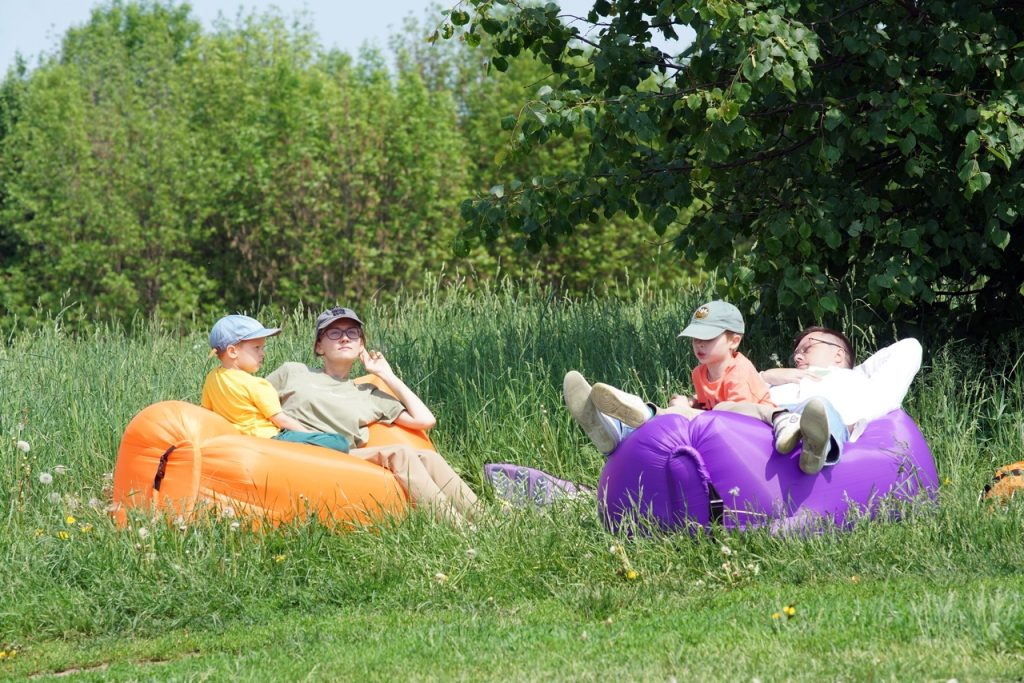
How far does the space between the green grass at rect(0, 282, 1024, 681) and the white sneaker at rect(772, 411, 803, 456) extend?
377 mm

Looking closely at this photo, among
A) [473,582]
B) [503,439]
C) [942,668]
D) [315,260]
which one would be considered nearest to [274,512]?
[473,582]

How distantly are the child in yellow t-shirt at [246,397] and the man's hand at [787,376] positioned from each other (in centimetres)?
210

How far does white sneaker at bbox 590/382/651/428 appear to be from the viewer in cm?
536

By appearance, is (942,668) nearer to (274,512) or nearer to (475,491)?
(274,512)

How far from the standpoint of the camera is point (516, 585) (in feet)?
16.5

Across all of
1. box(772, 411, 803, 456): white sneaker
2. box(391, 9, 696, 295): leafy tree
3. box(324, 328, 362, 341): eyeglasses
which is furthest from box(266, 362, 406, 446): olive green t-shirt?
box(391, 9, 696, 295): leafy tree

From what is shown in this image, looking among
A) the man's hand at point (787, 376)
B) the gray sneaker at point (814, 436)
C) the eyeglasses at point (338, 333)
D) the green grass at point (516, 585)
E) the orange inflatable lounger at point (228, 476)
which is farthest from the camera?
the eyeglasses at point (338, 333)

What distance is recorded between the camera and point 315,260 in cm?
1822

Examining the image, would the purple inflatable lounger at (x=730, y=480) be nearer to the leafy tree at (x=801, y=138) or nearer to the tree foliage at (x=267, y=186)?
the leafy tree at (x=801, y=138)

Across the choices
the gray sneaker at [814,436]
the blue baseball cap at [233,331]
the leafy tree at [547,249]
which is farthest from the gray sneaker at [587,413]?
the leafy tree at [547,249]

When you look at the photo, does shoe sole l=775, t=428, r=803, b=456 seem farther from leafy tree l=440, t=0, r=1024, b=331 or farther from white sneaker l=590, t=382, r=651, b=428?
leafy tree l=440, t=0, r=1024, b=331

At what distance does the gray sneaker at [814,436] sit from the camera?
4988 millimetres

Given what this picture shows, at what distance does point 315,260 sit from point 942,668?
15.2 metres

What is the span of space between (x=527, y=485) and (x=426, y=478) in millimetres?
659
